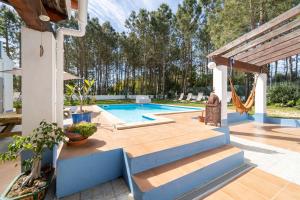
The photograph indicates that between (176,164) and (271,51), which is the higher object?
(271,51)

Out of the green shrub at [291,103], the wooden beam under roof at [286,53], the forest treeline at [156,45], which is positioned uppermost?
the forest treeline at [156,45]

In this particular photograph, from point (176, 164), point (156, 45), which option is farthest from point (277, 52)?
point (156, 45)

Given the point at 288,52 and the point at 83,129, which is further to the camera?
the point at 288,52

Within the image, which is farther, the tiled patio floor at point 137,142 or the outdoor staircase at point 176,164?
the tiled patio floor at point 137,142

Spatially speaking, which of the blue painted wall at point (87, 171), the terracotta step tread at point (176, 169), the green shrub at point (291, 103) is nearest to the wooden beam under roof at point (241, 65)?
the terracotta step tread at point (176, 169)

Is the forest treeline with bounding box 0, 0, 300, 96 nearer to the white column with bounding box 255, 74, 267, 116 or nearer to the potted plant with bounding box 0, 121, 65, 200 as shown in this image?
the white column with bounding box 255, 74, 267, 116

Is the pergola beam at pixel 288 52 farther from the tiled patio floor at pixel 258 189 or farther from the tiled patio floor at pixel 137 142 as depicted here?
the tiled patio floor at pixel 258 189

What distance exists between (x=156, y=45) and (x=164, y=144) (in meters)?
17.9

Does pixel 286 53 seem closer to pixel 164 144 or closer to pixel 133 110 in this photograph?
pixel 164 144

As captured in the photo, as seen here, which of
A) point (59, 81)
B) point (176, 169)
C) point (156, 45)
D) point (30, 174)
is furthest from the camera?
point (156, 45)

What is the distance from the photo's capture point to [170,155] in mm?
2850

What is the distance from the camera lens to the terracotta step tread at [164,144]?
8.82 ft

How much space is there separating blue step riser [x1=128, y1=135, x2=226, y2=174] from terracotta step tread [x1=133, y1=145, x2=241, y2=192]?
67 mm

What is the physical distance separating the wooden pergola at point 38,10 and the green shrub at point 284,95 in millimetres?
13976
